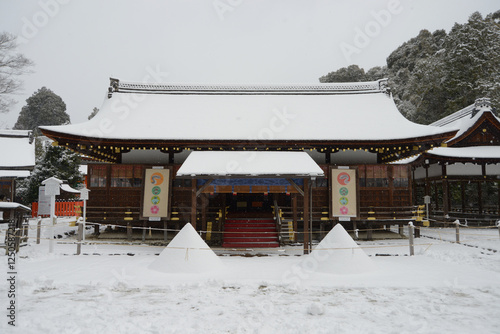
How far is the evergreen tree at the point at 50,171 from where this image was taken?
2732 cm

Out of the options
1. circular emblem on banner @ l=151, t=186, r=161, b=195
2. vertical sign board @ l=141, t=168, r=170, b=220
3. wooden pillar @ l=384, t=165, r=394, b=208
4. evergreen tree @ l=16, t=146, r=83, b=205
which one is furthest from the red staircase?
evergreen tree @ l=16, t=146, r=83, b=205

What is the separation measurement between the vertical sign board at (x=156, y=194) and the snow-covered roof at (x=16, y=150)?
16.8 metres

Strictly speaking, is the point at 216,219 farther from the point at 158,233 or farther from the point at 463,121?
the point at 463,121

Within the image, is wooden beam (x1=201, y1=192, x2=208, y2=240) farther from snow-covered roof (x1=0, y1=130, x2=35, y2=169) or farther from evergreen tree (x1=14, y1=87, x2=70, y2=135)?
evergreen tree (x1=14, y1=87, x2=70, y2=135)

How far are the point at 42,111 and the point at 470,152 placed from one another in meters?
68.4

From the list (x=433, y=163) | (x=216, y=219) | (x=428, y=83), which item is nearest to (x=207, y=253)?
(x=216, y=219)

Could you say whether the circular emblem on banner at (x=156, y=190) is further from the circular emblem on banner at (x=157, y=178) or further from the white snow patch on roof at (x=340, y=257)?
the white snow patch on roof at (x=340, y=257)

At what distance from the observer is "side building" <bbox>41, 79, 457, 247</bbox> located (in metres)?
13.0

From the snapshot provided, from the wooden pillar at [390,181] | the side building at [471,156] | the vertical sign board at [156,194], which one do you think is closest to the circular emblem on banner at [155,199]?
the vertical sign board at [156,194]

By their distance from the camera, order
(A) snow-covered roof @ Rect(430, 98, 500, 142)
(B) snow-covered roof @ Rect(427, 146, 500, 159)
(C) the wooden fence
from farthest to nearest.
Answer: (C) the wooden fence, (A) snow-covered roof @ Rect(430, 98, 500, 142), (B) snow-covered roof @ Rect(427, 146, 500, 159)

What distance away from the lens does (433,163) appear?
20547 mm

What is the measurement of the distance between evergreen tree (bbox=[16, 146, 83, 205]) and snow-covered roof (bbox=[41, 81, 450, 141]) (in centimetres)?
1490

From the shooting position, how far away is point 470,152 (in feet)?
63.2

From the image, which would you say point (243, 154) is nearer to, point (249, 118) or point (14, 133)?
point (249, 118)
